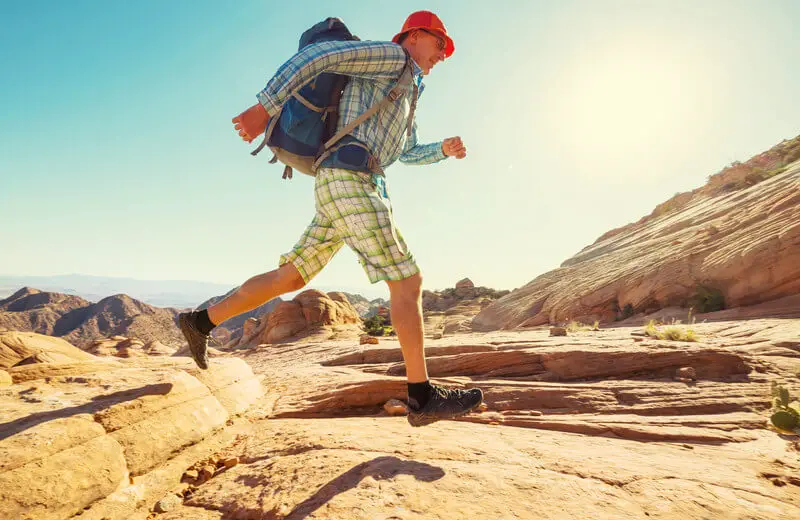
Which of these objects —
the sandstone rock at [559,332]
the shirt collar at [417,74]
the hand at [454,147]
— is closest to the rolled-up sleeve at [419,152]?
the hand at [454,147]

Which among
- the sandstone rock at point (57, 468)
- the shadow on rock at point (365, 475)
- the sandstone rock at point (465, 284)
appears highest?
the sandstone rock at point (465, 284)

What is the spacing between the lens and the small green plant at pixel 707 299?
10852 millimetres

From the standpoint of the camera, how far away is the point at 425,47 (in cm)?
298

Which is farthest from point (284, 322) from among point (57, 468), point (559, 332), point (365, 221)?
point (57, 468)

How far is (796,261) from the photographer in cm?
959

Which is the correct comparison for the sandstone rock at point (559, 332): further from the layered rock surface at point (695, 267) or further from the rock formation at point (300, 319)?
the rock formation at point (300, 319)

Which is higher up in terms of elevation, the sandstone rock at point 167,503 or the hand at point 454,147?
the hand at point 454,147

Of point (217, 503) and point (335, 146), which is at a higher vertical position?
point (335, 146)

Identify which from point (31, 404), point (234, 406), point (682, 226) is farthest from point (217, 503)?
point (682, 226)

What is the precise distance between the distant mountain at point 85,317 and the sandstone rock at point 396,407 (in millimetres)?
41272

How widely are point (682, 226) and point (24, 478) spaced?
69.2 feet

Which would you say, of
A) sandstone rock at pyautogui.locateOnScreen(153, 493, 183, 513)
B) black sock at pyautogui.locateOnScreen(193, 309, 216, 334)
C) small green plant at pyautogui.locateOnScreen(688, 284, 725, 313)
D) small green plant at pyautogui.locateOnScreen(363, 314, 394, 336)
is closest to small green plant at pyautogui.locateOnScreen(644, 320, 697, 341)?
small green plant at pyautogui.locateOnScreen(688, 284, 725, 313)

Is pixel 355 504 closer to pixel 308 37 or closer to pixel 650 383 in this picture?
pixel 308 37

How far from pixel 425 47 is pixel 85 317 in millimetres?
53111
